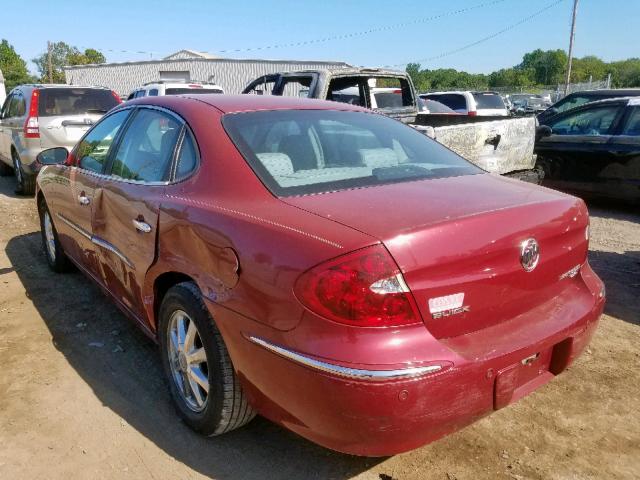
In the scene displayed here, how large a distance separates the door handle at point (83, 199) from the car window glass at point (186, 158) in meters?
1.23

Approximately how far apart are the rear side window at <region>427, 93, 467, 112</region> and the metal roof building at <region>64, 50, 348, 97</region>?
80.8 ft

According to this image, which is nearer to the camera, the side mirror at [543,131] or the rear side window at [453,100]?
the side mirror at [543,131]

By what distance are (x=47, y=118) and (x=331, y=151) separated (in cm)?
743

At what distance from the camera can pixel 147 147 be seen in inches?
128

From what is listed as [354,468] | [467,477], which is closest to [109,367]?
[354,468]

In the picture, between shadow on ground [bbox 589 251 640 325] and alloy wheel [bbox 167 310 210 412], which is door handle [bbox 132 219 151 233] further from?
shadow on ground [bbox 589 251 640 325]

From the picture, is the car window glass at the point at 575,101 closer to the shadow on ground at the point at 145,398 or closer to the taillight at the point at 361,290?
the shadow on ground at the point at 145,398

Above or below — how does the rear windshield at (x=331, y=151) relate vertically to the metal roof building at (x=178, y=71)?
below

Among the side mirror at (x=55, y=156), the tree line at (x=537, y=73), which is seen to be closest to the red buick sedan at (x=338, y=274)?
the side mirror at (x=55, y=156)

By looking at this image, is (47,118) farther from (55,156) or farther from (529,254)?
(529,254)

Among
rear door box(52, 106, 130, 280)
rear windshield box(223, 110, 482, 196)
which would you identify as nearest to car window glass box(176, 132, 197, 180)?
rear windshield box(223, 110, 482, 196)

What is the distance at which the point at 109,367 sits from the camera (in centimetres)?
338

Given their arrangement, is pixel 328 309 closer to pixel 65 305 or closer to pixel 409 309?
pixel 409 309

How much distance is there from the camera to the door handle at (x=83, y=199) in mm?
3762
